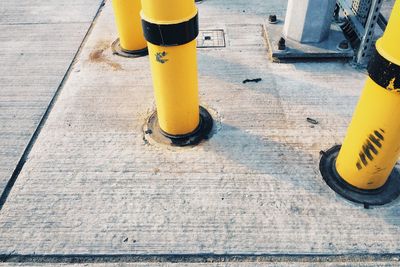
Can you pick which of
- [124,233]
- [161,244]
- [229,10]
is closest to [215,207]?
[161,244]

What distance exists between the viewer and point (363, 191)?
284 cm

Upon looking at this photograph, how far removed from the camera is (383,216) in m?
2.71

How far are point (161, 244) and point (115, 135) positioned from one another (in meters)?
1.33

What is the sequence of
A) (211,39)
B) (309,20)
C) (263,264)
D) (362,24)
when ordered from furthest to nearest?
1. (211,39)
2. (362,24)
3. (309,20)
4. (263,264)

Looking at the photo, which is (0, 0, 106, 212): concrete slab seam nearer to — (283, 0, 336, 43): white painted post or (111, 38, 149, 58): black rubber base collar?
(111, 38, 149, 58): black rubber base collar

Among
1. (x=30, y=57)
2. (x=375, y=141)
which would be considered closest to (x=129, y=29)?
(x=30, y=57)

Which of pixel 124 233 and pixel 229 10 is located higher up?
pixel 229 10

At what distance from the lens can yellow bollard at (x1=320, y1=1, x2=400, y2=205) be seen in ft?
6.77

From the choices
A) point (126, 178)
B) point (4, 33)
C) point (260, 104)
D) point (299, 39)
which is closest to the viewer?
point (126, 178)

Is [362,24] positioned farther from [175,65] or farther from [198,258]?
[198,258]

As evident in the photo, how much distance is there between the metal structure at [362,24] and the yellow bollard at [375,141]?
5.04 ft

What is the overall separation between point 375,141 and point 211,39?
290 cm

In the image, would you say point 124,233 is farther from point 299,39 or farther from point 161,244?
point 299,39

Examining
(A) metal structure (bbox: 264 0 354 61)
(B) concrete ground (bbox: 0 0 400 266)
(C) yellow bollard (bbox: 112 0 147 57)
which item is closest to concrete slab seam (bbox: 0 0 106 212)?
(B) concrete ground (bbox: 0 0 400 266)
